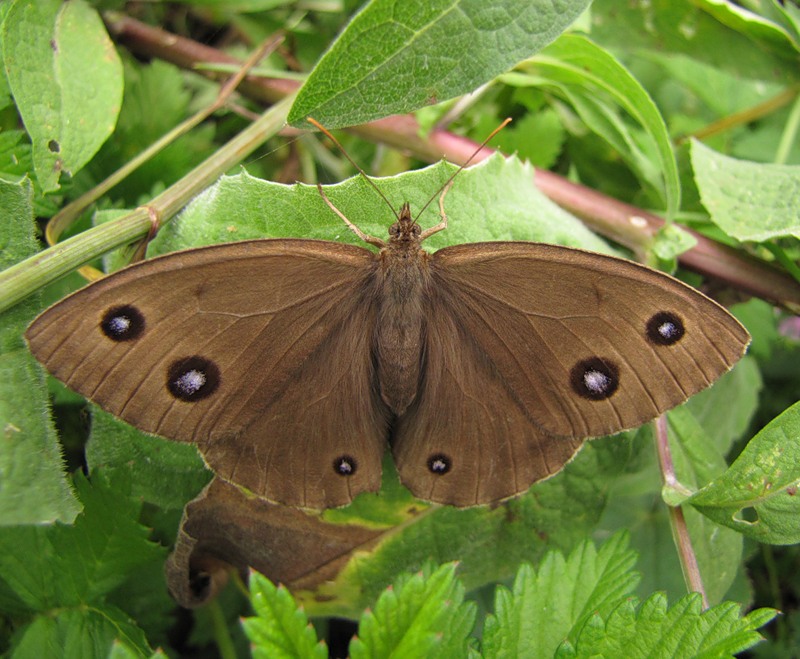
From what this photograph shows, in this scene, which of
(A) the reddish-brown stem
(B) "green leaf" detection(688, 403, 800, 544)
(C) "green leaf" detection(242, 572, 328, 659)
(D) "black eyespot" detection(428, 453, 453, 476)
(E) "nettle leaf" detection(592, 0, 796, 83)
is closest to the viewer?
(C) "green leaf" detection(242, 572, 328, 659)

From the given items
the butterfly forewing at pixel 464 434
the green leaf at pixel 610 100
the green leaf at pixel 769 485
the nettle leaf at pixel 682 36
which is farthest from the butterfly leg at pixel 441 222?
the nettle leaf at pixel 682 36

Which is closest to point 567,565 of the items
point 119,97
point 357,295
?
point 357,295

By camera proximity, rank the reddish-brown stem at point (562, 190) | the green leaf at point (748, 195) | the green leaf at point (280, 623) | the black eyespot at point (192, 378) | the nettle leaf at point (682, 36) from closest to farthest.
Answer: the green leaf at point (280, 623)
the black eyespot at point (192, 378)
the green leaf at point (748, 195)
the reddish-brown stem at point (562, 190)
the nettle leaf at point (682, 36)

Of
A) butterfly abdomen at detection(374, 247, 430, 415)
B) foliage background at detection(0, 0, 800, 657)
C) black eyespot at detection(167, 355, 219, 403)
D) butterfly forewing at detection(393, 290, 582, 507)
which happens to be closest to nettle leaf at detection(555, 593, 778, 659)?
foliage background at detection(0, 0, 800, 657)

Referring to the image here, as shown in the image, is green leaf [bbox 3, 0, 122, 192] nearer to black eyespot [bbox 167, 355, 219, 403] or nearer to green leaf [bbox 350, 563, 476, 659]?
black eyespot [bbox 167, 355, 219, 403]

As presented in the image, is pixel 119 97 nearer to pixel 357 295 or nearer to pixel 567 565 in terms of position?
pixel 357 295

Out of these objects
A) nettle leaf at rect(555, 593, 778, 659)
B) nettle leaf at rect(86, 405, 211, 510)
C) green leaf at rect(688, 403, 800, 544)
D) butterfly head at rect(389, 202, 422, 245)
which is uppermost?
butterfly head at rect(389, 202, 422, 245)

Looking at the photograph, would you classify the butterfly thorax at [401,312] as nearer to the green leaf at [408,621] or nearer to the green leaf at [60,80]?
the green leaf at [408,621]

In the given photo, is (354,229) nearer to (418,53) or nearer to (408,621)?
(418,53)
